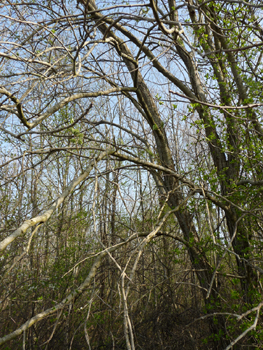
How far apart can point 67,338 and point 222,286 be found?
8.33 feet

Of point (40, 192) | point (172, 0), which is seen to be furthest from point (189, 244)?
point (40, 192)

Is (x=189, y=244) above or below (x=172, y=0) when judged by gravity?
below

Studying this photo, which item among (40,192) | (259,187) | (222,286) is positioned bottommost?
(222,286)

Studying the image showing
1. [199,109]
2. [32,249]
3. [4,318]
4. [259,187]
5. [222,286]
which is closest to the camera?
[259,187]

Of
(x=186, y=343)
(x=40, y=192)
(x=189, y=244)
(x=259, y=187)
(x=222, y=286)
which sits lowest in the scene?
(x=186, y=343)

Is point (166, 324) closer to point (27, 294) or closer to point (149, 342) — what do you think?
point (149, 342)

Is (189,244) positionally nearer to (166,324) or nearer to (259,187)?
(259,187)

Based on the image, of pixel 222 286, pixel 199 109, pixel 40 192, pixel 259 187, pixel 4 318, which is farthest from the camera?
pixel 40 192

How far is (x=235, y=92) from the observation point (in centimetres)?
426

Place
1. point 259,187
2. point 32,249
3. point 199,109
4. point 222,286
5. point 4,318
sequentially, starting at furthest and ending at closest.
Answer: point 32,249 < point 4,318 < point 199,109 < point 222,286 < point 259,187

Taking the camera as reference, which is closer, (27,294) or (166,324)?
(166,324)

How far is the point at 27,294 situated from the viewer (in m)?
5.45

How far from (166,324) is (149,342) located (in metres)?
0.36

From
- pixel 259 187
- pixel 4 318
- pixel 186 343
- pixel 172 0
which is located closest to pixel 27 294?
pixel 4 318
